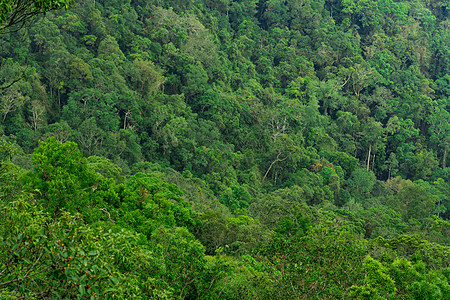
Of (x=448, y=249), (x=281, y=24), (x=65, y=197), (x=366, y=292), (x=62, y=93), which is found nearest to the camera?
(x=366, y=292)

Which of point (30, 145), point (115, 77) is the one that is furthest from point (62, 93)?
point (30, 145)

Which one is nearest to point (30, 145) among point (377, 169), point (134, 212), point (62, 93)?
point (62, 93)

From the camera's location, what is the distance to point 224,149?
122 ft

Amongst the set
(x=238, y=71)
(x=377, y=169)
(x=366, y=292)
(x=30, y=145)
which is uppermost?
(x=366, y=292)

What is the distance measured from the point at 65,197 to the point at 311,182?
2739cm

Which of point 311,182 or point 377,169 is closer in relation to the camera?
point 311,182

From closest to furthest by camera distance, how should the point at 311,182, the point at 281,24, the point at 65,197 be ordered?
the point at 65,197 < the point at 311,182 < the point at 281,24

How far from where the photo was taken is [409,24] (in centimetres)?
6078

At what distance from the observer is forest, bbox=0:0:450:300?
22.6ft

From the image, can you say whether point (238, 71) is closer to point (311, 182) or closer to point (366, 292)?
point (311, 182)

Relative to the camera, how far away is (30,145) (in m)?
28.5

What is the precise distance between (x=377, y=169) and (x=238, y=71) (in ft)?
63.7

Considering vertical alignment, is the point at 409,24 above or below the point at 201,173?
above

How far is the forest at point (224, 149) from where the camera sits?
6.89 metres
